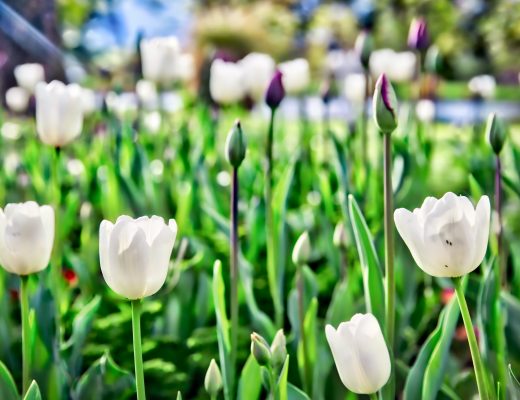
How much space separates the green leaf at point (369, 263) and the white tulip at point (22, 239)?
39 centimetres

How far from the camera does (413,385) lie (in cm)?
103

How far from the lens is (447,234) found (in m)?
0.79

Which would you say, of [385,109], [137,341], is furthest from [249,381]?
[385,109]

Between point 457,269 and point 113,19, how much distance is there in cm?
1187

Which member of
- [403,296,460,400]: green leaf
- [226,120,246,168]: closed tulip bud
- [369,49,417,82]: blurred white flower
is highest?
[369,49,417,82]: blurred white flower

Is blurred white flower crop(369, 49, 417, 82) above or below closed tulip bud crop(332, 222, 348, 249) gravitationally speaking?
above

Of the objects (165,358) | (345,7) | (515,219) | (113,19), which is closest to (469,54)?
(345,7)

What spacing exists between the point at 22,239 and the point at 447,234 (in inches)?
19.8

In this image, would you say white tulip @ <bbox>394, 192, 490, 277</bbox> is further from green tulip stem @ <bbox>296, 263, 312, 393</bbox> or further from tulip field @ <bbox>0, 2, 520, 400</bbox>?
green tulip stem @ <bbox>296, 263, 312, 393</bbox>

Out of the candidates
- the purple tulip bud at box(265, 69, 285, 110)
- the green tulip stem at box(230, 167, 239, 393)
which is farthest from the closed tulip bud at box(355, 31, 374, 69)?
the green tulip stem at box(230, 167, 239, 393)

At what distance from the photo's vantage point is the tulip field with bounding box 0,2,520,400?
0.83 metres

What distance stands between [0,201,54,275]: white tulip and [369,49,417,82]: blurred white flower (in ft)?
6.30

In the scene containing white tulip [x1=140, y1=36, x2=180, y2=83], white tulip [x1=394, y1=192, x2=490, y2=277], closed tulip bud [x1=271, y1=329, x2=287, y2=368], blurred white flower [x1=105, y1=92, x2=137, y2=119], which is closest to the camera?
white tulip [x1=394, y1=192, x2=490, y2=277]

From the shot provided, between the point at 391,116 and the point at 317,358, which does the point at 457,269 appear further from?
the point at 317,358
